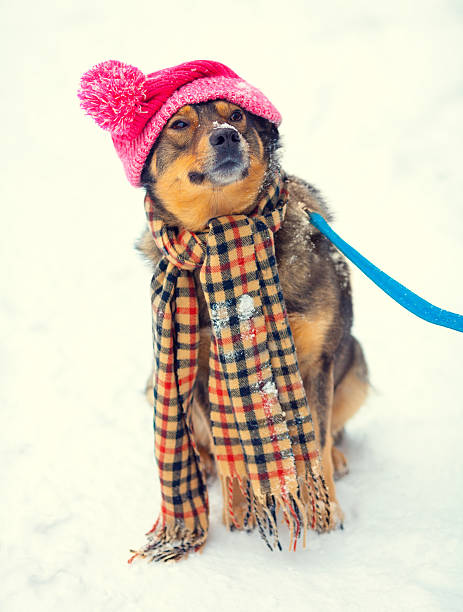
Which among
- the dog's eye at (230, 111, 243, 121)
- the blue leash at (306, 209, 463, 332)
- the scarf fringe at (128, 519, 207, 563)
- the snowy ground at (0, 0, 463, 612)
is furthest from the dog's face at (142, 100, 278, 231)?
the snowy ground at (0, 0, 463, 612)

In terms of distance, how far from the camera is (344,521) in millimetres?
2438

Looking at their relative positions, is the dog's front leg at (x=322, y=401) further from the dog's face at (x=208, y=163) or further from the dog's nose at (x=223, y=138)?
the dog's nose at (x=223, y=138)

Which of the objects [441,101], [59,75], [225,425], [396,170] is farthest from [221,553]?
A: [59,75]

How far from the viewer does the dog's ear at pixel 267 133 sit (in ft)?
7.45

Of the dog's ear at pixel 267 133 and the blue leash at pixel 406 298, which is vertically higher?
the dog's ear at pixel 267 133

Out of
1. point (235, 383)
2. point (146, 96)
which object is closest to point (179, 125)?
point (146, 96)

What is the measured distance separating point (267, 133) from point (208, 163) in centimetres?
33

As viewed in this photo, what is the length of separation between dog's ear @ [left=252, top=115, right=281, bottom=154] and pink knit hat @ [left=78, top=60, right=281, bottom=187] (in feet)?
0.28

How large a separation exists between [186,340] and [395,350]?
193 cm

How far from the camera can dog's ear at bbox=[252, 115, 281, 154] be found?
2270 mm

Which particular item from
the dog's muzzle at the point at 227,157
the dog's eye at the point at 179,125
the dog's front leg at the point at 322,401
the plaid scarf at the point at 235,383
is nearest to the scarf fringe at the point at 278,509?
the plaid scarf at the point at 235,383

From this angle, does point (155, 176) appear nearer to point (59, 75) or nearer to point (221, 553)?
point (221, 553)

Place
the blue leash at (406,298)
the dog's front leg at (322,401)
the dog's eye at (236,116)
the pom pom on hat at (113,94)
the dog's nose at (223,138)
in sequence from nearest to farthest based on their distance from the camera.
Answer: the blue leash at (406,298), the pom pom on hat at (113,94), the dog's nose at (223,138), the dog's eye at (236,116), the dog's front leg at (322,401)

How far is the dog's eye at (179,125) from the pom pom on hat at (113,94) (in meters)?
0.17
